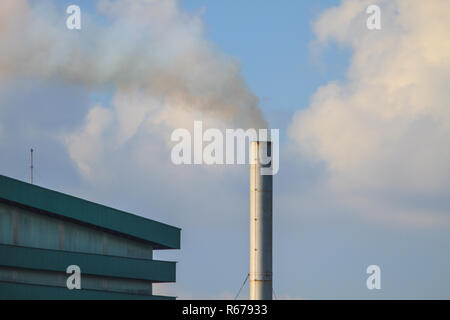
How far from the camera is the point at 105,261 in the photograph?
6269cm

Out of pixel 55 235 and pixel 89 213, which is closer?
pixel 55 235

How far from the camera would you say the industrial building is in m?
58.9

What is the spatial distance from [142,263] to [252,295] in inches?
486

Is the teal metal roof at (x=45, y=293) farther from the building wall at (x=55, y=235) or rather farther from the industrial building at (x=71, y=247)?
the building wall at (x=55, y=235)

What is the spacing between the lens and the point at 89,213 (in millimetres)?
62000

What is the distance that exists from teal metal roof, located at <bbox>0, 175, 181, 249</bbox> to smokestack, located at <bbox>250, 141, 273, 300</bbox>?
11.7m

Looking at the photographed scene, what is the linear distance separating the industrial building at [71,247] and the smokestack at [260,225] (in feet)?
38.1

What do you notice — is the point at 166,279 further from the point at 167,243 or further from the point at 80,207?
the point at 80,207

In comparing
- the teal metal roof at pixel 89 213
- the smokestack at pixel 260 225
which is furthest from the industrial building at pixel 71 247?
the smokestack at pixel 260 225

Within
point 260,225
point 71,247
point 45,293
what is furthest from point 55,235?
point 260,225

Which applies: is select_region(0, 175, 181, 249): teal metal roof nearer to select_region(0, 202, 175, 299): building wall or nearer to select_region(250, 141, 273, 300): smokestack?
select_region(0, 202, 175, 299): building wall

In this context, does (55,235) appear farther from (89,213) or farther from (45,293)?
(45,293)

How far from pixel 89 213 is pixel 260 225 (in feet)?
39.8
